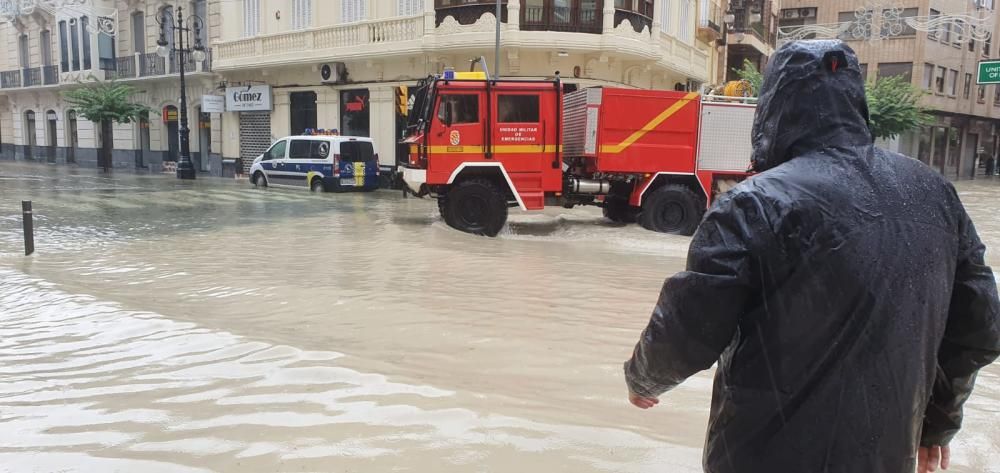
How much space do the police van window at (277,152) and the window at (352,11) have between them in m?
4.92

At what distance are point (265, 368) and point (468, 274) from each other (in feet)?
11.6

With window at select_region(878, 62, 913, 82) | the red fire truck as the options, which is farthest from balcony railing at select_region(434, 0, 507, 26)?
window at select_region(878, 62, 913, 82)

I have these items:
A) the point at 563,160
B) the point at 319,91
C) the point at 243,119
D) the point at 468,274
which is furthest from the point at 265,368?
the point at 243,119

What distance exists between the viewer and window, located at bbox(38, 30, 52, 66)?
36625 millimetres

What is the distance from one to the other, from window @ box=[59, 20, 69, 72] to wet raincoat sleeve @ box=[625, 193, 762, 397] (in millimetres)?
40845

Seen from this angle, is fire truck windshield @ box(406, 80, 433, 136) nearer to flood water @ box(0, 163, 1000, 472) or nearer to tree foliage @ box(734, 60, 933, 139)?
flood water @ box(0, 163, 1000, 472)

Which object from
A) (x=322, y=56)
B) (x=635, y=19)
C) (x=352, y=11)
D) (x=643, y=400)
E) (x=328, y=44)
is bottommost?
(x=643, y=400)

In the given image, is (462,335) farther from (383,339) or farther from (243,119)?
(243,119)

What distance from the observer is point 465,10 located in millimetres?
19281

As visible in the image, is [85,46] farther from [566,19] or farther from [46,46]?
[566,19]

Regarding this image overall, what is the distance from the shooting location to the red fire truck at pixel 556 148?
11.3 metres

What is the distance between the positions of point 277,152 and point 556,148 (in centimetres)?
1207

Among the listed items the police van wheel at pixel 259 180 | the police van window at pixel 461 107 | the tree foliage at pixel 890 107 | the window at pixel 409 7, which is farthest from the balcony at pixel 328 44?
the tree foliage at pixel 890 107

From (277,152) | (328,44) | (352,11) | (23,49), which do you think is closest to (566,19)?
(352,11)
